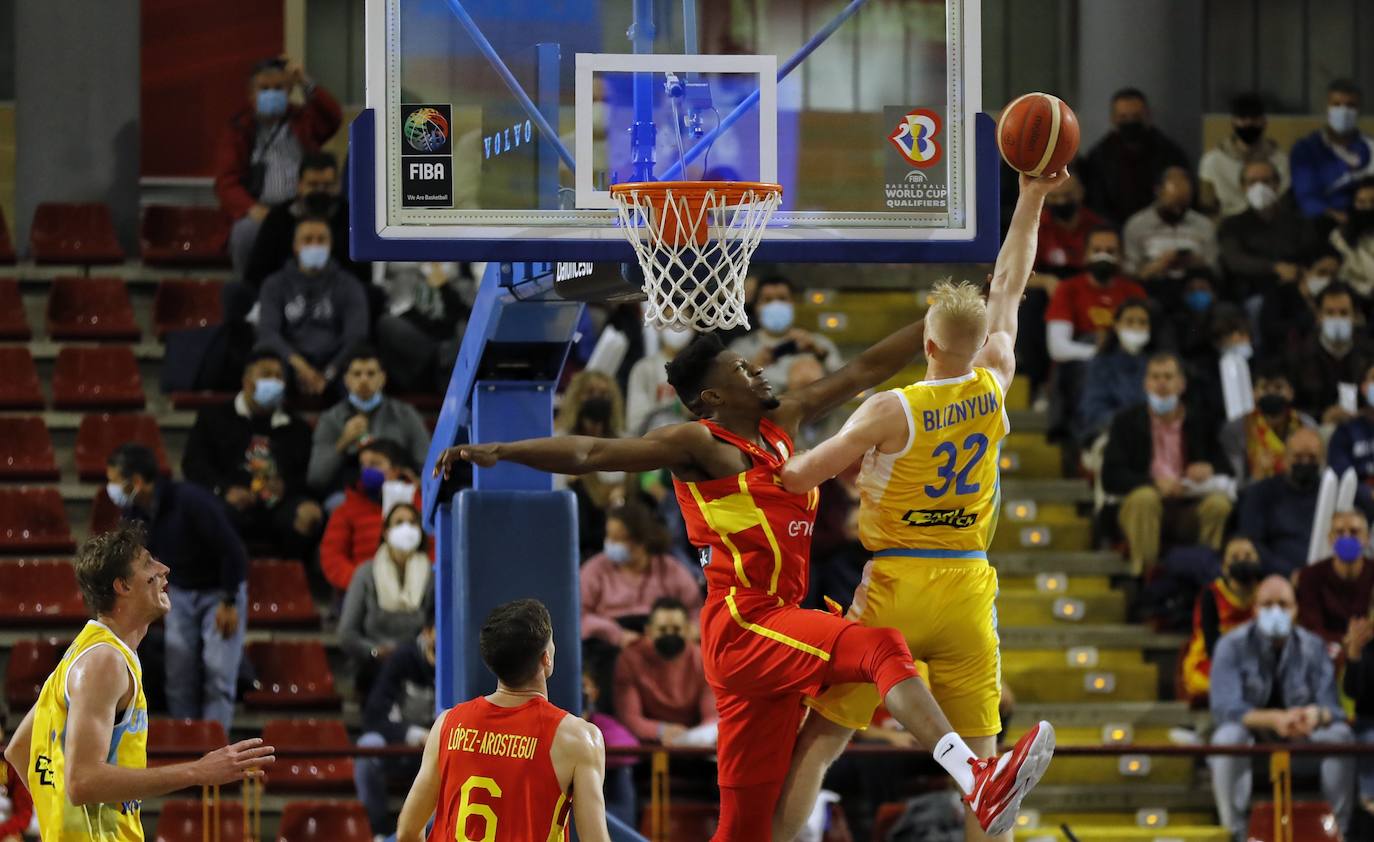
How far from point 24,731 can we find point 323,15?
39.0 feet

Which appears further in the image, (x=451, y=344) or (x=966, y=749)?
(x=451, y=344)

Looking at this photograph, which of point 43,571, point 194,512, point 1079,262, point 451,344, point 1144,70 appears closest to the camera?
point 194,512

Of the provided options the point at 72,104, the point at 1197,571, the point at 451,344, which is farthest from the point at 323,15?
the point at 1197,571

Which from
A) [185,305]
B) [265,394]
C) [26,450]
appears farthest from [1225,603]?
[26,450]

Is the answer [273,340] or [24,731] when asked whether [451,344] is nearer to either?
[273,340]

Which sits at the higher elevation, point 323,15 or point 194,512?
point 323,15

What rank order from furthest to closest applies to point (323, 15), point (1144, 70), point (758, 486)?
point (323, 15) < point (1144, 70) < point (758, 486)

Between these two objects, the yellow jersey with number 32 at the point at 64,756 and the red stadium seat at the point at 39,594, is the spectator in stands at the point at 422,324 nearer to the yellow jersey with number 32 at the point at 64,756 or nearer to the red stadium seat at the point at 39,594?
the red stadium seat at the point at 39,594

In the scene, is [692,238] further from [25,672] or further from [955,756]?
[25,672]

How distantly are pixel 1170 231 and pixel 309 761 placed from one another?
6825 mm

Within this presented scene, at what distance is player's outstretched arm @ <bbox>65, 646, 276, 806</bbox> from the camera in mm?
5801

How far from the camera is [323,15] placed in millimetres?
17359

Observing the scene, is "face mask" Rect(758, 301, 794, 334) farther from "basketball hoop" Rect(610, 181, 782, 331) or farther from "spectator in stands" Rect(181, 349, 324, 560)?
"basketball hoop" Rect(610, 181, 782, 331)

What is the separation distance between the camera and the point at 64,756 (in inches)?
235
